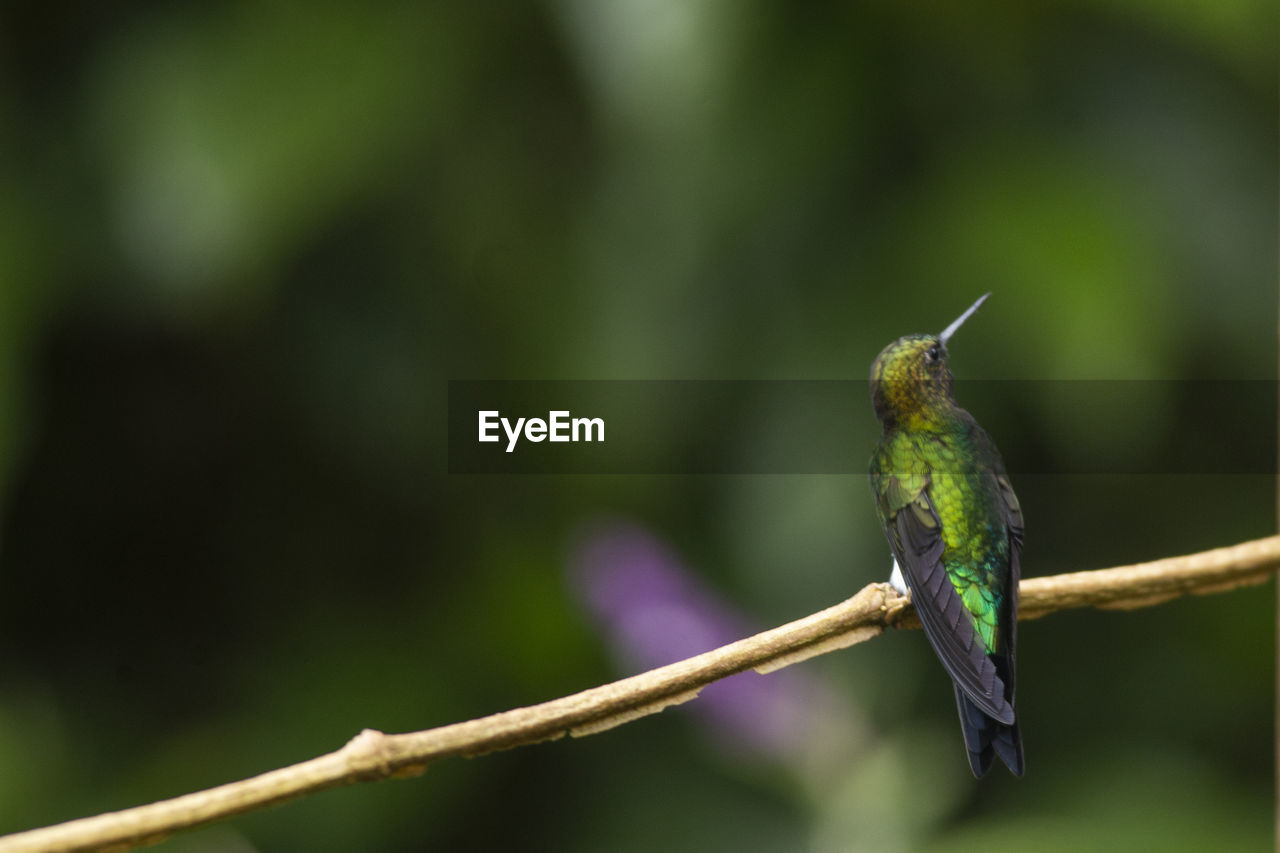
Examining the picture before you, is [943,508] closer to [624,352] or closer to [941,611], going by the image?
[941,611]

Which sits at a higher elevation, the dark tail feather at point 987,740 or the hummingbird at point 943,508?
the hummingbird at point 943,508

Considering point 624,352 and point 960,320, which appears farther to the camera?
point 624,352

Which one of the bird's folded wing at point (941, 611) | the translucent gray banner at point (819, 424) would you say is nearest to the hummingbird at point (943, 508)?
the bird's folded wing at point (941, 611)

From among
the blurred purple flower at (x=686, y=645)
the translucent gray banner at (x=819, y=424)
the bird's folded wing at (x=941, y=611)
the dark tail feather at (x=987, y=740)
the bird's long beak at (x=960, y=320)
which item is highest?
the bird's long beak at (x=960, y=320)

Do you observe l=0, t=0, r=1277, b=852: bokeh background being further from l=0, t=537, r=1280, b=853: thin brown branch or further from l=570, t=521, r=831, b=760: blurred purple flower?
l=0, t=537, r=1280, b=853: thin brown branch

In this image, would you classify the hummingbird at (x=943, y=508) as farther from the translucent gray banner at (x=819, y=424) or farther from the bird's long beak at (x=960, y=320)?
the translucent gray banner at (x=819, y=424)

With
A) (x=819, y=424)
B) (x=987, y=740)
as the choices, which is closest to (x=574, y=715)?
(x=987, y=740)

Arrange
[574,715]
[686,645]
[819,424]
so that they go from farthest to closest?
[819,424] < [686,645] < [574,715]
